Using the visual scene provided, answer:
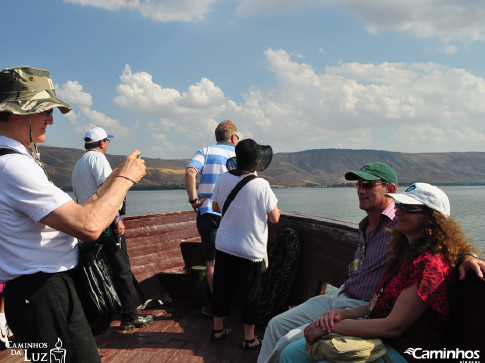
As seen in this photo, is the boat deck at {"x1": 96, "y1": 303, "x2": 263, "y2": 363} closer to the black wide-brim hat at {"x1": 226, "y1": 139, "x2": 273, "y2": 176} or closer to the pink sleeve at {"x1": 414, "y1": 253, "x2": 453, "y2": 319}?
the black wide-brim hat at {"x1": 226, "y1": 139, "x2": 273, "y2": 176}

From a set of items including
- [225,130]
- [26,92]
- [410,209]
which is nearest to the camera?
Answer: [26,92]

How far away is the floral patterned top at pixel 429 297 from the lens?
1.71 metres

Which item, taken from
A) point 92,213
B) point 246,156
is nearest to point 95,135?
point 246,156

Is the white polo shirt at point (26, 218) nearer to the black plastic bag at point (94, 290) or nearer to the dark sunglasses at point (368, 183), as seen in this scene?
the black plastic bag at point (94, 290)

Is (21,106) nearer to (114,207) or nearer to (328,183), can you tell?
(114,207)

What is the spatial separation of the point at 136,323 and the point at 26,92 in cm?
288

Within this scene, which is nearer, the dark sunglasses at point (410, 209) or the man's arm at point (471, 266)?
the man's arm at point (471, 266)

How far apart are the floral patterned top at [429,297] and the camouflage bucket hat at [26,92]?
5.84ft

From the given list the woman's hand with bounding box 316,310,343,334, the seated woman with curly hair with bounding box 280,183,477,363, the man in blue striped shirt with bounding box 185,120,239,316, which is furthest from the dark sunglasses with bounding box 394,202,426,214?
the man in blue striped shirt with bounding box 185,120,239,316

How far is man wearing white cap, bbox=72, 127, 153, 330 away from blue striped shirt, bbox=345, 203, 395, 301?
2125 millimetres

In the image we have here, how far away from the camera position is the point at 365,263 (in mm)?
2438

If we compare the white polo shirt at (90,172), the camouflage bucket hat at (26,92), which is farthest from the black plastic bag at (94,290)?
the white polo shirt at (90,172)

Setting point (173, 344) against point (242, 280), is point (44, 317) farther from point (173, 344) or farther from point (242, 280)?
point (173, 344)

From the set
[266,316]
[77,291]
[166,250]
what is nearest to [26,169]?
[77,291]
